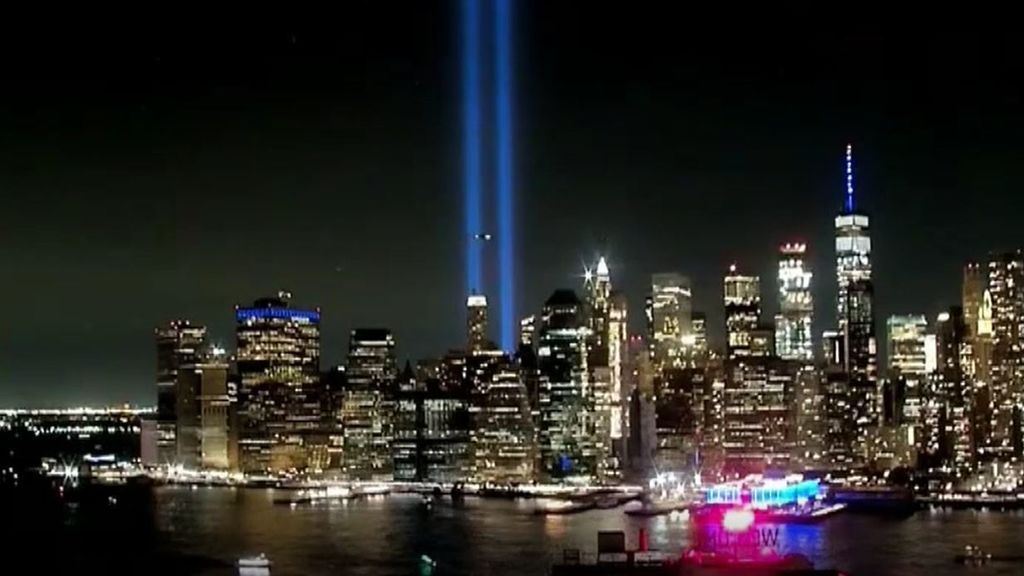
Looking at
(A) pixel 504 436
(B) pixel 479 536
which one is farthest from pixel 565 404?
(B) pixel 479 536

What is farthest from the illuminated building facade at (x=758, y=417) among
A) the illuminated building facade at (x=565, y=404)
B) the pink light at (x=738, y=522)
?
the pink light at (x=738, y=522)

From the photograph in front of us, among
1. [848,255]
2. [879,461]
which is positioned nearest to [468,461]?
[879,461]

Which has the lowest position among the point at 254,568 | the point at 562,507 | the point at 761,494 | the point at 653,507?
the point at 653,507

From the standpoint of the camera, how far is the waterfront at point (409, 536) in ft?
125

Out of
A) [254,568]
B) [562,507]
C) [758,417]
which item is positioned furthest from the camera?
[758,417]

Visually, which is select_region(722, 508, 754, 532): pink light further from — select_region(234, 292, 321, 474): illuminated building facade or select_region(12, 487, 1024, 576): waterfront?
select_region(234, 292, 321, 474): illuminated building facade

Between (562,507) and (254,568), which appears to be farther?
(562,507)

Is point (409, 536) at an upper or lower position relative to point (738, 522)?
lower

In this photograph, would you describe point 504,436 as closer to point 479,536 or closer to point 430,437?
point 430,437

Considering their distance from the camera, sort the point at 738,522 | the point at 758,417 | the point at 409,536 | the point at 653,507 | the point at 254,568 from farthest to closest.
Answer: the point at 758,417, the point at 653,507, the point at 409,536, the point at 254,568, the point at 738,522

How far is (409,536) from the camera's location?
47.8 m

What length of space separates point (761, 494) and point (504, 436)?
89.4ft

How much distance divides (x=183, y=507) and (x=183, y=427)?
1614 inches

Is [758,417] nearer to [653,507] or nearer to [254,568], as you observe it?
[653,507]
